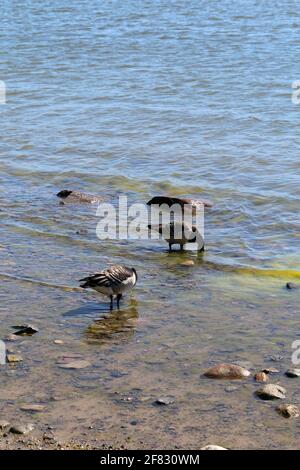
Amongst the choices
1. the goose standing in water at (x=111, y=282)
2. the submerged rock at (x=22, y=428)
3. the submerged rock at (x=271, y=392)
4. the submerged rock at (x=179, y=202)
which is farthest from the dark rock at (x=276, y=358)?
the submerged rock at (x=179, y=202)

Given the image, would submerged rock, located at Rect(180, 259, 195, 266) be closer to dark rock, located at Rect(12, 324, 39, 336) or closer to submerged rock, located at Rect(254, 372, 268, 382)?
dark rock, located at Rect(12, 324, 39, 336)

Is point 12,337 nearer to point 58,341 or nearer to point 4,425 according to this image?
point 58,341

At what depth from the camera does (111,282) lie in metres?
9.75

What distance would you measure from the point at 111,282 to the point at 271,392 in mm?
2733

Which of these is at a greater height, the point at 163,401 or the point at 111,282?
the point at 111,282

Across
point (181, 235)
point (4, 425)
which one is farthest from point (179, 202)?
point (4, 425)

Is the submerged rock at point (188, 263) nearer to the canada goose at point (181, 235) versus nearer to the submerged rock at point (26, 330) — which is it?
the canada goose at point (181, 235)

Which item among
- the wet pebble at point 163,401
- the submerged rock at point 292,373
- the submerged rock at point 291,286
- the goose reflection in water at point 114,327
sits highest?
the submerged rock at point 292,373

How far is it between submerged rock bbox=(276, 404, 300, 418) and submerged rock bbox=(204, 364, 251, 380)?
0.69 metres

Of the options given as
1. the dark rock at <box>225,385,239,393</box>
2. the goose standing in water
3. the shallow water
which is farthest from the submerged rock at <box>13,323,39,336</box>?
the dark rock at <box>225,385,239,393</box>

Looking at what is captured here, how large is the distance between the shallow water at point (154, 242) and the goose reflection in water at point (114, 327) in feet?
0.10

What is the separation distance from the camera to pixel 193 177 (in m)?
16.3

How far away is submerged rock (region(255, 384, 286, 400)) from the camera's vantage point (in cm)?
764

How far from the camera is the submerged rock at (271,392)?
7.64m
